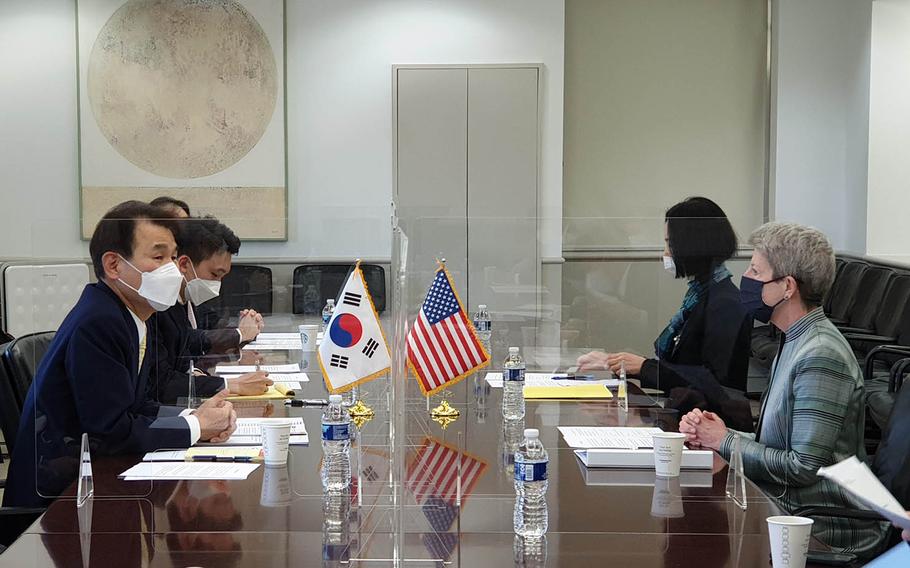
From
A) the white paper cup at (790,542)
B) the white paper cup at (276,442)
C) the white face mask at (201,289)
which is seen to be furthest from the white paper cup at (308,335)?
the white paper cup at (790,542)

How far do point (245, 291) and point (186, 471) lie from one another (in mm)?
944

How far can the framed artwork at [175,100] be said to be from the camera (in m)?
7.76

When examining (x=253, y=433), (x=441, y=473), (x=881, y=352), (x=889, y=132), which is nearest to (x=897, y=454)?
(x=441, y=473)

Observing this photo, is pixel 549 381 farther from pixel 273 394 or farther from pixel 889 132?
pixel 889 132

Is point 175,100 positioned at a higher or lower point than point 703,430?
higher

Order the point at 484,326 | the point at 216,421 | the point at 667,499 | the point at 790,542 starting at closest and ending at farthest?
the point at 790,542 < the point at 667,499 < the point at 216,421 < the point at 484,326

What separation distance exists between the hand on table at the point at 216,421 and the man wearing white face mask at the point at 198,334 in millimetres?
422

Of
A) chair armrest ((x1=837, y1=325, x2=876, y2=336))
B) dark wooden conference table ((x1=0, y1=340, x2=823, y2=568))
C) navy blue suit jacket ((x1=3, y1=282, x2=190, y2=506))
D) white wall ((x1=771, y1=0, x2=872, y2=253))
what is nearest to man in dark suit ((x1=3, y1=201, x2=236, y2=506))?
navy blue suit jacket ((x1=3, y1=282, x2=190, y2=506))

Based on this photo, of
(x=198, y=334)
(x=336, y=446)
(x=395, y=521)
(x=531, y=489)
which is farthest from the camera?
(x=198, y=334)

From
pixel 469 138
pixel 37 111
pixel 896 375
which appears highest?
pixel 37 111

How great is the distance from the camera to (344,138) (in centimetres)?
783

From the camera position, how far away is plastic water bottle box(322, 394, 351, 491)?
222cm

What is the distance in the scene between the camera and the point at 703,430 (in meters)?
2.87

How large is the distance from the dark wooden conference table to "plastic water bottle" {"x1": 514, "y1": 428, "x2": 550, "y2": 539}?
0.11 feet
